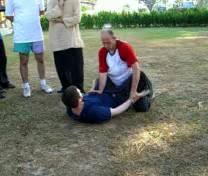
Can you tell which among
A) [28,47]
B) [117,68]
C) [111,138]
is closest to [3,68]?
[28,47]

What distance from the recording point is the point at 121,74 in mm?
4449

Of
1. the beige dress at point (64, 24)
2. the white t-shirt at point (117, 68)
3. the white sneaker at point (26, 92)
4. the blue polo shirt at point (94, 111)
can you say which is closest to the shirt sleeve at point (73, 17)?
the beige dress at point (64, 24)

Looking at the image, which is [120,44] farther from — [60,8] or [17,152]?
[17,152]

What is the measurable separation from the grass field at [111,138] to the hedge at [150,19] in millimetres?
14937

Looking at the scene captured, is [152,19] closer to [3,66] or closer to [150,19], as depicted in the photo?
[150,19]

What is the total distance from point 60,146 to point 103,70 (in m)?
1.20

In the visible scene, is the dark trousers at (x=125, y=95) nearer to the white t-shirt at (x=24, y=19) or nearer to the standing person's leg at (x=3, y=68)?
the white t-shirt at (x=24, y=19)

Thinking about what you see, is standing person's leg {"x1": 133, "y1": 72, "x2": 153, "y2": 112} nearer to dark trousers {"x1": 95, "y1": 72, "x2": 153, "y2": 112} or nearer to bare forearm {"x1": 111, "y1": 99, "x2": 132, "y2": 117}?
dark trousers {"x1": 95, "y1": 72, "x2": 153, "y2": 112}

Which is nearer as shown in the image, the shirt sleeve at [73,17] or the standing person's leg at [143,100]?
the standing person's leg at [143,100]

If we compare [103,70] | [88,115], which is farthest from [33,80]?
[88,115]

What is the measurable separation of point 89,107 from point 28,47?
61.5 inches

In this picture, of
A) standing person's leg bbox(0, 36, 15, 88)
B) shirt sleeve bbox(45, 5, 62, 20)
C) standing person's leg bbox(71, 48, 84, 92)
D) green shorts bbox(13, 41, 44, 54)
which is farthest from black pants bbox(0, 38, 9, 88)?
standing person's leg bbox(71, 48, 84, 92)

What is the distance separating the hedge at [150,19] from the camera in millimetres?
20047

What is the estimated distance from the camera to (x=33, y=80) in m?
6.45
